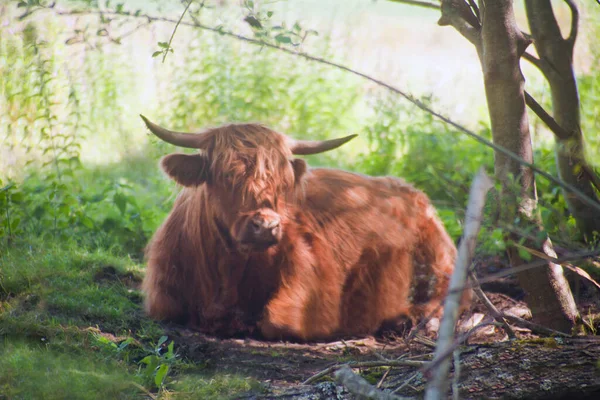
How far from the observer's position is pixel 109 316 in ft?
13.9

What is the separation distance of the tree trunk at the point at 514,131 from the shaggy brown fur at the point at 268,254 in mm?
1026

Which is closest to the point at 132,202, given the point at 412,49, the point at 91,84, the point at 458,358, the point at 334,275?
the point at 334,275

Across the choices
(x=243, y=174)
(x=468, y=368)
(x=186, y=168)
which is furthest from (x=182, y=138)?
(x=468, y=368)

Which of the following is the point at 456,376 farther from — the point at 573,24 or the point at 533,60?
the point at 573,24

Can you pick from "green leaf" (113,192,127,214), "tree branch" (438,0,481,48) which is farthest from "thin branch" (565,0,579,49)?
"green leaf" (113,192,127,214)

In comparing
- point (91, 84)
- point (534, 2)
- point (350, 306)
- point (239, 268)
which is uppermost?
point (534, 2)

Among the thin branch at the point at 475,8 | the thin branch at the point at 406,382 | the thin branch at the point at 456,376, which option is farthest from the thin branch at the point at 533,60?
the thin branch at the point at 406,382

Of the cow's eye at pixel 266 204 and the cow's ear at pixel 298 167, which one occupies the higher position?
the cow's ear at pixel 298 167

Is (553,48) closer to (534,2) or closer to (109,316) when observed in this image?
(534,2)

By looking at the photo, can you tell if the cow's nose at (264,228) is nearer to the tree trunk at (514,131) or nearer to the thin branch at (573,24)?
the tree trunk at (514,131)

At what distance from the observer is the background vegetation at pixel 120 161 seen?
3471 millimetres

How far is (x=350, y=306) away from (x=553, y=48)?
7.16 ft

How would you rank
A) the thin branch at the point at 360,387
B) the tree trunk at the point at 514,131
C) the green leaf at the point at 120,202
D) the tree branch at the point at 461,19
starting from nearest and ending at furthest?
1. the thin branch at the point at 360,387
2. the tree trunk at the point at 514,131
3. the tree branch at the point at 461,19
4. the green leaf at the point at 120,202

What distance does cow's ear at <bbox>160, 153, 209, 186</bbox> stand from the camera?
437cm
